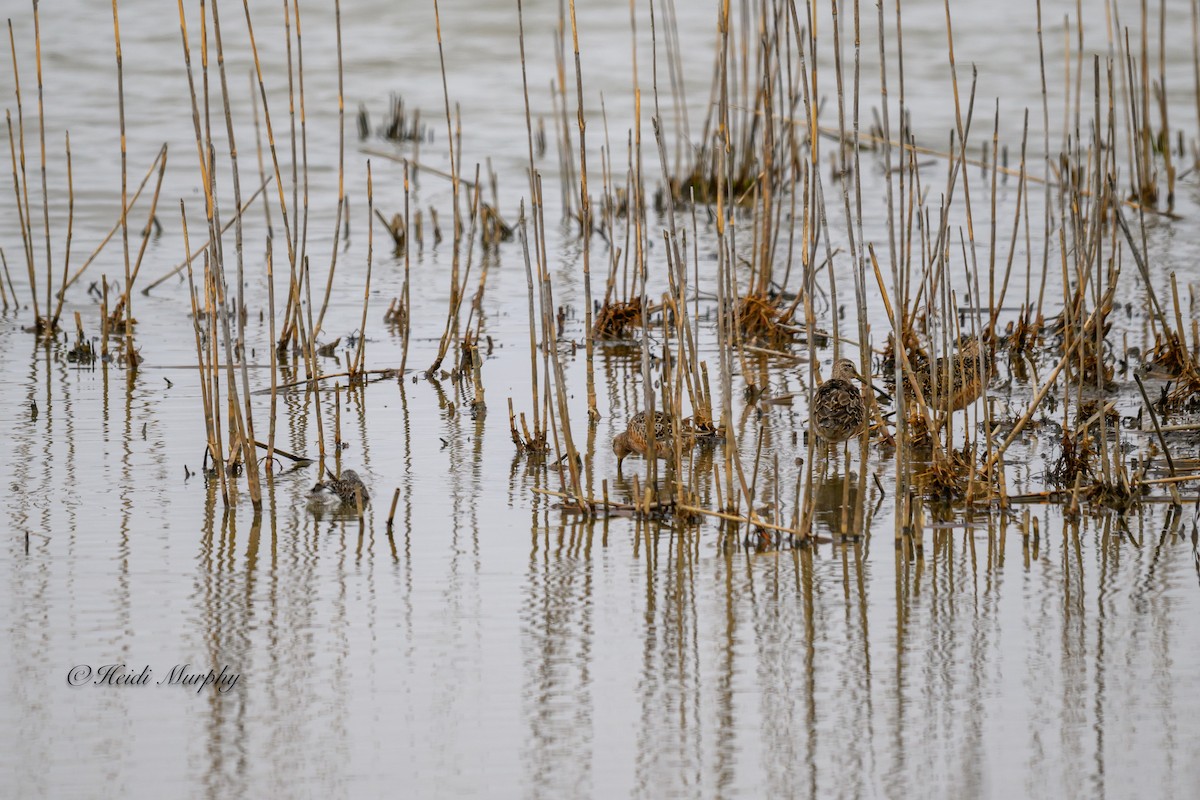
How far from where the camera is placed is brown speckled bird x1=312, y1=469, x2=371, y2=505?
4.47 meters

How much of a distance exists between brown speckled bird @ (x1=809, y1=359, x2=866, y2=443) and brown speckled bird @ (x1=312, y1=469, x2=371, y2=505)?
161 cm

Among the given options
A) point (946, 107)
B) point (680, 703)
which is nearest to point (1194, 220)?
point (946, 107)

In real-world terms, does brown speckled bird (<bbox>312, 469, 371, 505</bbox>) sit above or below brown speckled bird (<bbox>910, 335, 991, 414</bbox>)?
below

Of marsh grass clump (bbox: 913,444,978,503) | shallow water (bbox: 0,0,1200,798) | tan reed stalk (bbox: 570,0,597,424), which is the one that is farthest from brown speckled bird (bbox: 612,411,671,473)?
marsh grass clump (bbox: 913,444,978,503)

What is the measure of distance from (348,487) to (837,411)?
1765mm

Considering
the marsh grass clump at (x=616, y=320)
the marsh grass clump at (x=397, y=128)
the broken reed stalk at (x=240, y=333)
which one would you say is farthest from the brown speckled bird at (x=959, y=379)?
the marsh grass clump at (x=397, y=128)

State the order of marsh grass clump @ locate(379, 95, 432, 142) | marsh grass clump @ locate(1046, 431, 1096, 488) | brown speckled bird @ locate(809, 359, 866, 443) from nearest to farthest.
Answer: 1. marsh grass clump @ locate(1046, 431, 1096, 488)
2. brown speckled bird @ locate(809, 359, 866, 443)
3. marsh grass clump @ locate(379, 95, 432, 142)

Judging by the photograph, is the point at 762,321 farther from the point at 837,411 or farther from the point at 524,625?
the point at 524,625

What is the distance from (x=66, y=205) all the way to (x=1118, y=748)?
9.14 metres

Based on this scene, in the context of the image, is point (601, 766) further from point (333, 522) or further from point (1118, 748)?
point (333, 522)

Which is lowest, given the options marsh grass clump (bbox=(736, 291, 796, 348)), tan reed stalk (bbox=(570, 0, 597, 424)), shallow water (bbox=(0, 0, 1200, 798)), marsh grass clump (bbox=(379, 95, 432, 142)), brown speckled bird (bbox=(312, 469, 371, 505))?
shallow water (bbox=(0, 0, 1200, 798))

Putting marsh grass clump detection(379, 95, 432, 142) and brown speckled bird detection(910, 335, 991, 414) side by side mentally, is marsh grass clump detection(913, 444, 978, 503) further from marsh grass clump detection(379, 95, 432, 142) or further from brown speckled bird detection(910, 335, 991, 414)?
marsh grass clump detection(379, 95, 432, 142)

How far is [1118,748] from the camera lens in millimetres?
2996

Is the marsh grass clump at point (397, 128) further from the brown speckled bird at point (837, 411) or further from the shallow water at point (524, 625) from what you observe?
the brown speckled bird at point (837, 411)
